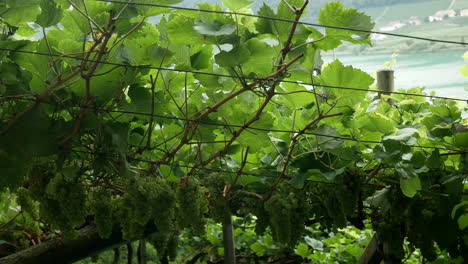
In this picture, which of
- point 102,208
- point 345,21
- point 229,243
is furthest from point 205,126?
point 229,243

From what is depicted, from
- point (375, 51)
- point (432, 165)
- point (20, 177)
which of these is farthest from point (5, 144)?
point (375, 51)

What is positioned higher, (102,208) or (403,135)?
(403,135)

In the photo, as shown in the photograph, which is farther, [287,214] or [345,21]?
[287,214]

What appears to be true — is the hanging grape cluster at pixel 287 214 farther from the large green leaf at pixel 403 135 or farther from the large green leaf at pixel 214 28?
the large green leaf at pixel 214 28

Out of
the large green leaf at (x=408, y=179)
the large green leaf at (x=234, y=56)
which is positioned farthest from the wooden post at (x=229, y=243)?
the large green leaf at (x=234, y=56)

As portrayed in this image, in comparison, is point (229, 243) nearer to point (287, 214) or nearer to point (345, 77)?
point (287, 214)

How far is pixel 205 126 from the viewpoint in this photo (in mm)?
1367

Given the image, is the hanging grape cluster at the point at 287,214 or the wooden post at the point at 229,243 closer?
the hanging grape cluster at the point at 287,214

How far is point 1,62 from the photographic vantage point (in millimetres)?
1154

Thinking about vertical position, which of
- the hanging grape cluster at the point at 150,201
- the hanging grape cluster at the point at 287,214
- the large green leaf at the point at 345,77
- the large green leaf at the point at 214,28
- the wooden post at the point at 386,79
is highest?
the wooden post at the point at 386,79

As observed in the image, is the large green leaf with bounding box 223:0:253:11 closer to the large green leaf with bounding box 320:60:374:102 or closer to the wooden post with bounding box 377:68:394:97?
the large green leaf with bounding box 320:60:374:102

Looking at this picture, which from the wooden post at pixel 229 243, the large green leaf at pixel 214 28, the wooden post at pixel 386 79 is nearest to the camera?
the large green leaf at pixel 214 28

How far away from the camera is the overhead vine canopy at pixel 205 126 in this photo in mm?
1150

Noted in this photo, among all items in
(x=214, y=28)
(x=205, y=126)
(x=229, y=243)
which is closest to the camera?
(x=214, y=28)
